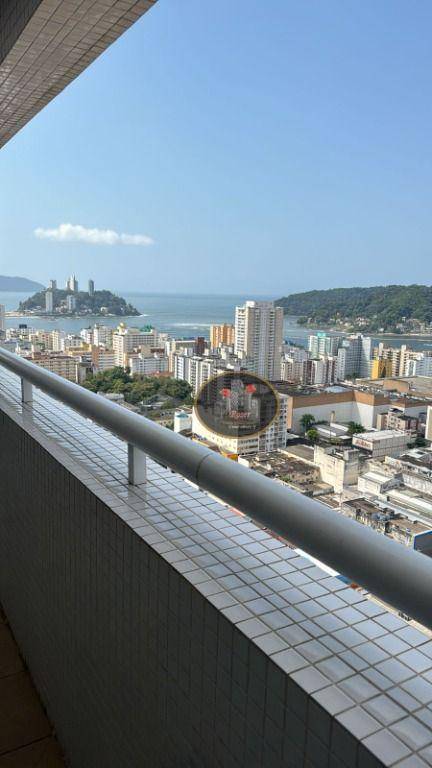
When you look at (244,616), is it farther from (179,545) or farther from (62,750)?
(62,750)

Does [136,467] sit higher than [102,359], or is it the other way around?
[102,359]

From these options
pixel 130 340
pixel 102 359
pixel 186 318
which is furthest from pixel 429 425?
pixel 102 359

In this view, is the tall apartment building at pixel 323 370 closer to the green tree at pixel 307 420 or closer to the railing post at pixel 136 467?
the green tree at pixel 307 420

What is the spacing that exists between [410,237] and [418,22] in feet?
1.34

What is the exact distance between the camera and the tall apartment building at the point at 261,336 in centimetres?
150

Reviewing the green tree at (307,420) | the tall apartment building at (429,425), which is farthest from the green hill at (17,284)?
the tall apartment building at (429,425)

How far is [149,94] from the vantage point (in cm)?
212

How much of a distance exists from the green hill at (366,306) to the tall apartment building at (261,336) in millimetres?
49

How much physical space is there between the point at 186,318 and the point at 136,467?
68 cm

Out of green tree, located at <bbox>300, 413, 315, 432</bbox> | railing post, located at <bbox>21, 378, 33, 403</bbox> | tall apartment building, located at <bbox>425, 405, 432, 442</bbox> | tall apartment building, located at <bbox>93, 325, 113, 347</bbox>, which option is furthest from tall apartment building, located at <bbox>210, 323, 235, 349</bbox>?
railing post, located at <bbox>21, 378, 33, 403</bbox>

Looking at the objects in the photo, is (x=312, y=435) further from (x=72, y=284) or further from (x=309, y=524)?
(x=72, y=284)

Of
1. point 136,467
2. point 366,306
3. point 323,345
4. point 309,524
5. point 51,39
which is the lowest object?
point 136,467

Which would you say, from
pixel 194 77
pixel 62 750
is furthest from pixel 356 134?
pixel 62 750

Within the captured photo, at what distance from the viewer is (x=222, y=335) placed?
1.70 metres
